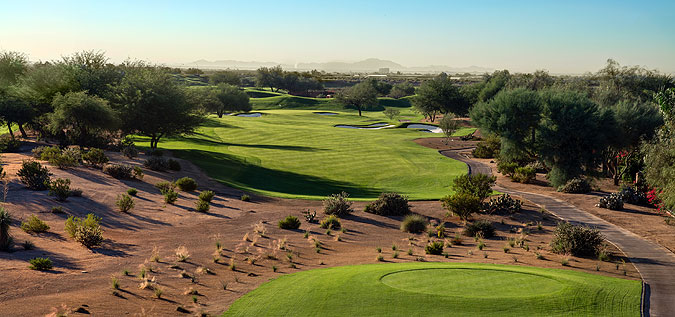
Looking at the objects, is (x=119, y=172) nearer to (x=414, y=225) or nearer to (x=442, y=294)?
(x=414, y=225)

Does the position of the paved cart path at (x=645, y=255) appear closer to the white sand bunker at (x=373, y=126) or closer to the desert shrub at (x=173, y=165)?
the desert shrub at (x=173, y=165)

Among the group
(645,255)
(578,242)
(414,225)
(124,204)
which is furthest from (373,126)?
(645,255)

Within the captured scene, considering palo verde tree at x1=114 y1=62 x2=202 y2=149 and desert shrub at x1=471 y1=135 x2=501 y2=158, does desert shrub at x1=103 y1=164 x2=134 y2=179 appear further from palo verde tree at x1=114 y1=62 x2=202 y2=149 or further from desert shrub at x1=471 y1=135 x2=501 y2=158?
desert shrub at x1=471 y1=135 x2=501 y2=158

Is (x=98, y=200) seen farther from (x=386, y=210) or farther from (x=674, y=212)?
(x=674, y=212)

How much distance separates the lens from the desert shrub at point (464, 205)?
27656mm

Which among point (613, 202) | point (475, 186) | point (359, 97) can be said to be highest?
point (359, 97)

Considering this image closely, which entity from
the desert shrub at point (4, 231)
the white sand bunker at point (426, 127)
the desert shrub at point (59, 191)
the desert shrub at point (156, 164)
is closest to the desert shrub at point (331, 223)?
the desert shrub at point (59, 191)

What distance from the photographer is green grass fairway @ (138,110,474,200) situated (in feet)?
133

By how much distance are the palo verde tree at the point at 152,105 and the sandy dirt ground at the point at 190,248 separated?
541 inches

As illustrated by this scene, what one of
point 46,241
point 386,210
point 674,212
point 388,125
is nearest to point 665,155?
point 674,212

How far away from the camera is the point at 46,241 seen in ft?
63.7

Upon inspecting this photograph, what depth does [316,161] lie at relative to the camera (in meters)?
51.8

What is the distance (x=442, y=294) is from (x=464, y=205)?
14.6 metres

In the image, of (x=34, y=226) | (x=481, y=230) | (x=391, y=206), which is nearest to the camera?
(x=34, y=226)
